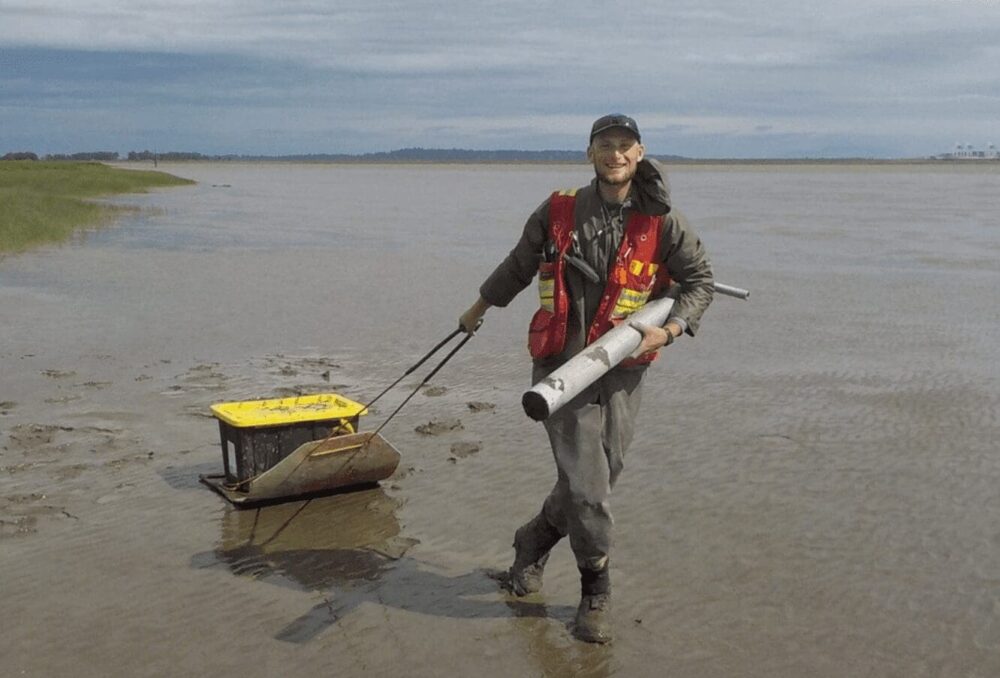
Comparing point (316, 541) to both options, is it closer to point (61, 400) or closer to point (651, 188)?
point (651, 188)

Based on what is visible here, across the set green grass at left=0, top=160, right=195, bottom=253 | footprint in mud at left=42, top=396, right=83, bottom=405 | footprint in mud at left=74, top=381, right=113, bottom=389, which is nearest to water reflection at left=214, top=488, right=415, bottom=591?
footprint in mud at left=42, top=396, right=83, bottom=405

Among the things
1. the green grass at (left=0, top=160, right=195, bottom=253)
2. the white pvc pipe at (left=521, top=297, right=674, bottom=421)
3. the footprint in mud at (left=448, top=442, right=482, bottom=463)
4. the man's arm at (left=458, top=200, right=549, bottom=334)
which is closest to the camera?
the white pvc pipe at (left=521, top=297, right=674, bottom=421)

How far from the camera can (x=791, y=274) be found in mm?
19000

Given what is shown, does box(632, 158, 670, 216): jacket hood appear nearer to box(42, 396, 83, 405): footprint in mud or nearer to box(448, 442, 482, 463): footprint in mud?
box(448, 442, 482, 463): footprint in mud

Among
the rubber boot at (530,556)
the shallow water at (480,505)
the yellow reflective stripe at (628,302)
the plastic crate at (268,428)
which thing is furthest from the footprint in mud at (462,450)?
the yellow reflective stripe at (628,302)

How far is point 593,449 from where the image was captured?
15.4 ft

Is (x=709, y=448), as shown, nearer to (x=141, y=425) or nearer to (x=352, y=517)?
(x=352, y=517)

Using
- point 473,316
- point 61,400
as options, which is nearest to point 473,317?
point 473,316

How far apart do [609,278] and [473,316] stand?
792 millimetres

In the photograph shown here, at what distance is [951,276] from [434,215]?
72.1 feet

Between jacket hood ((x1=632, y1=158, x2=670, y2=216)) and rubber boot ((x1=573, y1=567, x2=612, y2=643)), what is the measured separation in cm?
165

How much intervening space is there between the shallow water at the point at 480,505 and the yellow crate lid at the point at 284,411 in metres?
0.53

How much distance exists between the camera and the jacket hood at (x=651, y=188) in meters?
4.59

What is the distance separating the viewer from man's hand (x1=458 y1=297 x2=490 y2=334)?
5.16 metres
